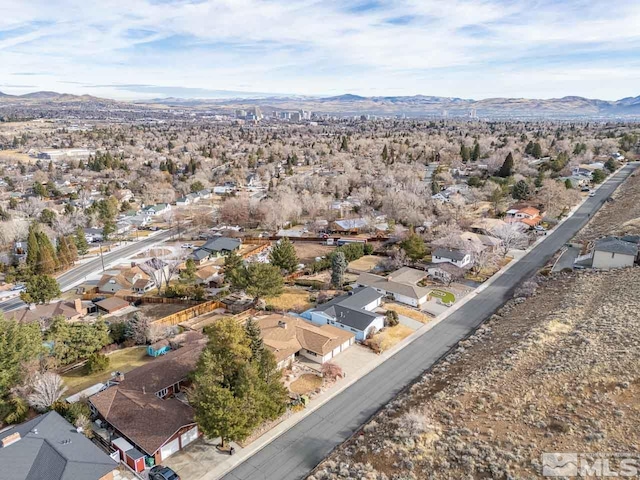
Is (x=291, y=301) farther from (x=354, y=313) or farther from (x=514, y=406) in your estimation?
(x=514, y=406)

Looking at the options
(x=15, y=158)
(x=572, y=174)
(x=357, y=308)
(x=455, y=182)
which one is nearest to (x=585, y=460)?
(x=357, y=308)

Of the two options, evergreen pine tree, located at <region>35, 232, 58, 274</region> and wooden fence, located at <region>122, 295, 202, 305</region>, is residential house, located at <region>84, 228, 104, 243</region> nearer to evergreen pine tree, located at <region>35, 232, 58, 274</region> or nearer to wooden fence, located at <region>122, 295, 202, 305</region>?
evergreen pine tree, located at <region>35, 232, 58, 274</region>

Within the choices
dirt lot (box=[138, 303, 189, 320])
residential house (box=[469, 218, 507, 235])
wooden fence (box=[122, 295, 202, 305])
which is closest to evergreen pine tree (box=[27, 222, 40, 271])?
wooden fence (box=[122, 295, 202, 305])

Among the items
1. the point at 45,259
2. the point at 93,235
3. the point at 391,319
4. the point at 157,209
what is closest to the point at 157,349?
the point at 391,319

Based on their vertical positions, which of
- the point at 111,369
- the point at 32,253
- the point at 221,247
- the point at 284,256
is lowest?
the point at 111,369

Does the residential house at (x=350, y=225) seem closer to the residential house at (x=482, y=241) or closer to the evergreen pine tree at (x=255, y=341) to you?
the residential house at (x=482, y=241)

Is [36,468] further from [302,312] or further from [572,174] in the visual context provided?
[572,174]
